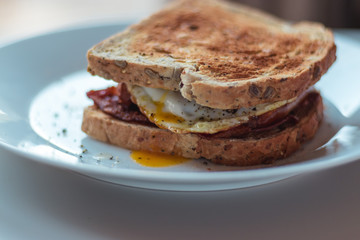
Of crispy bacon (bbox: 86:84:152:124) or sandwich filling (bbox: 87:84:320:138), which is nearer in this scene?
sandwich filling (bbox: 87:84:320:138)

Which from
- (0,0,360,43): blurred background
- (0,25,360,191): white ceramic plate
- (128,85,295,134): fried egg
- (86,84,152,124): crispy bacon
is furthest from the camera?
(0,0,360,43): blurred background

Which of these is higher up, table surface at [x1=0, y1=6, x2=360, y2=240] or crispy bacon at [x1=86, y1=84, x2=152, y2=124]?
crispy bacon at [x1=86, y1=84, x2=152, y2=124]

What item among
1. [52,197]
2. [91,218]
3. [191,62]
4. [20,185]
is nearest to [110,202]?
[91,218]

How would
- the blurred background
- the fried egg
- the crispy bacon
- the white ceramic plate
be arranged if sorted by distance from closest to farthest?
the white ceramic plate
the fried egg
the crispy bacon
the blurred background

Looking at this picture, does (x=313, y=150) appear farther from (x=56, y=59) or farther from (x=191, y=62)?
(x=56, y=59)

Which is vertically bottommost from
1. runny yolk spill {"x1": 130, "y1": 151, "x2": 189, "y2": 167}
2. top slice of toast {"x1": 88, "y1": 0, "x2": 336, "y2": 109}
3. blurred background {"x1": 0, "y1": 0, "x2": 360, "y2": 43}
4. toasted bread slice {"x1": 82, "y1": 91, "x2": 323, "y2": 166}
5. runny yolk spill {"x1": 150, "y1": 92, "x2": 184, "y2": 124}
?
blurred background {"x1": 0, "y1": 0, "x2": 360, "y2": 43}

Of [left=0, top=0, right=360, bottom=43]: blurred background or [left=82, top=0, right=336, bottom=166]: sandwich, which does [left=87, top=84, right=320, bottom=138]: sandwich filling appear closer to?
[left=82, top=0, right=336, bottom=166]: sandwich

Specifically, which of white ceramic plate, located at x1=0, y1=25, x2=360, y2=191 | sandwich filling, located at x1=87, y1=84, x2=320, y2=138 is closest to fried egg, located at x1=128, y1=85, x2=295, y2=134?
sandwich filling, located at x1=87, y1=84, x2=320, y2=138

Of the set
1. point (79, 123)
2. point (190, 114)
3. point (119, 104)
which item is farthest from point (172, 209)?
point (79, 123)
